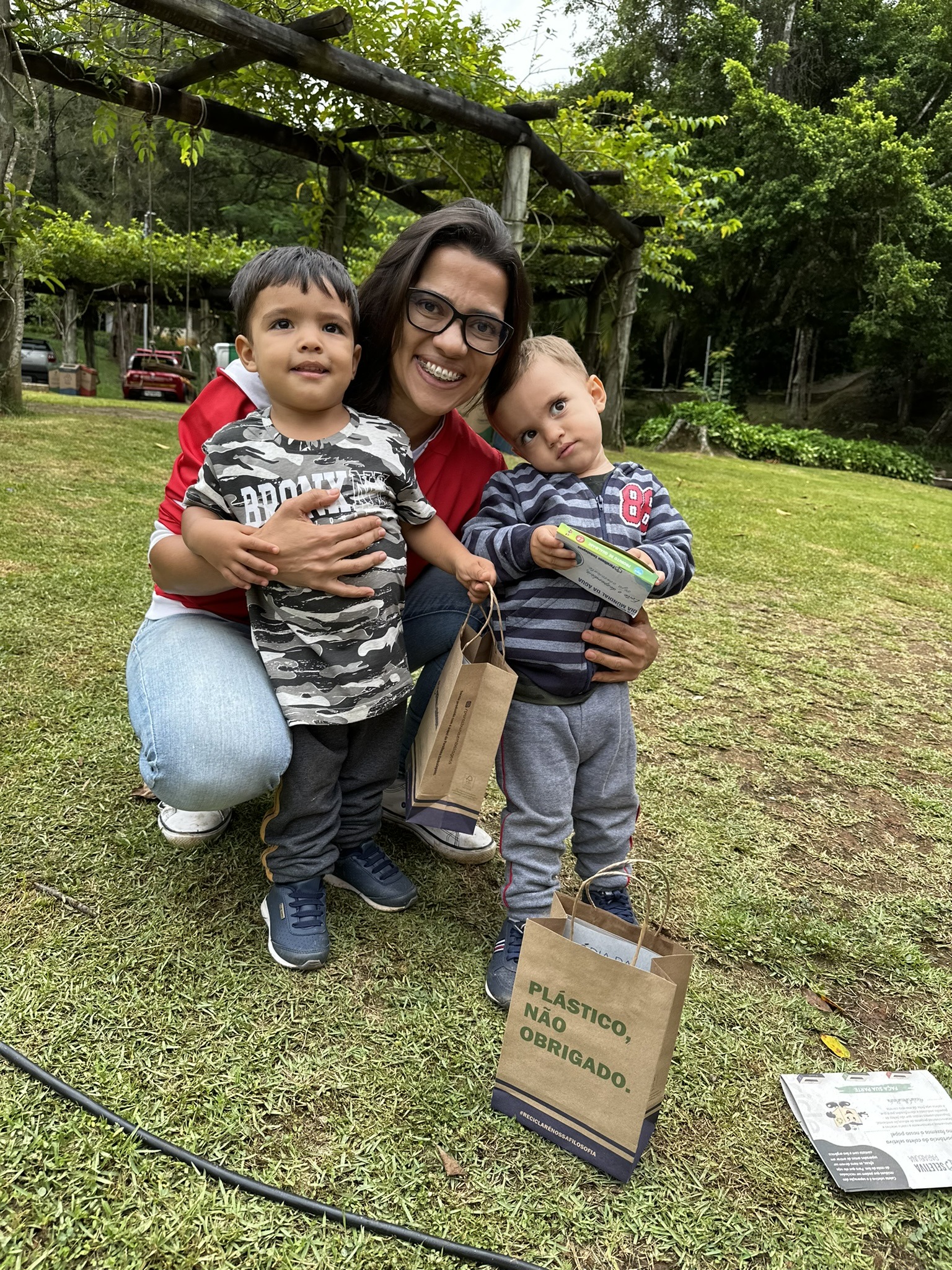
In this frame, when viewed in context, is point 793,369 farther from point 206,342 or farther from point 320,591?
point 320,591

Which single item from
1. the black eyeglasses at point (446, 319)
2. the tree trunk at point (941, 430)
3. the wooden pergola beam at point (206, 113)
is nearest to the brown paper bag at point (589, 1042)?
the black eyeglasses at point (446, 319)

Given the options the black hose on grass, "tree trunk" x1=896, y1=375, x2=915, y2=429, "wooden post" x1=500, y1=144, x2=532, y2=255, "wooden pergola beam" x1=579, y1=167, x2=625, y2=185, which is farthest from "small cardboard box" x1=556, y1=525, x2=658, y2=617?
"tree trunk" x1=896, y1=375, x2=915, y2=429

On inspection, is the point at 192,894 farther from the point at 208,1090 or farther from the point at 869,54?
the point at 869,54

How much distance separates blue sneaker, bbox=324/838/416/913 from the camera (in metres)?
1.74

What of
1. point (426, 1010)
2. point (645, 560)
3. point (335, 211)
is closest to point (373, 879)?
point (426, 1010)

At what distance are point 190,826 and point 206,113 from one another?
6197 millimetres

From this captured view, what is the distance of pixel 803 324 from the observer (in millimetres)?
19625

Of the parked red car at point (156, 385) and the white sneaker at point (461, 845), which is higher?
the parked red car at point (156, 385)

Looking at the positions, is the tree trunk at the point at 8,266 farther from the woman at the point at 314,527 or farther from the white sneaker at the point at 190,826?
the white sneaker at the point at 190,826

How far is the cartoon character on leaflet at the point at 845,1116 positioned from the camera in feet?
4.35

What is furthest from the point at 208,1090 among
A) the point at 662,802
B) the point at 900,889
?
the point at 900,889

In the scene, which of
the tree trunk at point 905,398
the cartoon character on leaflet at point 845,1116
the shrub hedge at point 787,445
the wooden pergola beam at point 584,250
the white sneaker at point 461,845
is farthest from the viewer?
the tree trunk at point 905,398

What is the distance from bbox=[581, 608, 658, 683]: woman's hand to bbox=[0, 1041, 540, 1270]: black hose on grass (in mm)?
900

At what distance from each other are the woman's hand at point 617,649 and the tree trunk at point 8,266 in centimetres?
549
